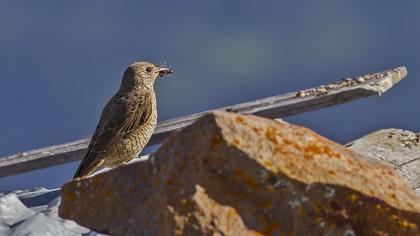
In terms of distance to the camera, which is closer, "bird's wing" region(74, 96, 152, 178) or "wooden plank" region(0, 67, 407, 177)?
"wooden plank" region(0, 67, 407, 177)

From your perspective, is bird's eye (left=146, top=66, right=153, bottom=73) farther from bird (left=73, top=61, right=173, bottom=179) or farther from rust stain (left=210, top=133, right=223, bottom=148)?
rust stain (left=210, top=133, right=223, bottom=148)

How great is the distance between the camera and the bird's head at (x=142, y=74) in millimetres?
10541

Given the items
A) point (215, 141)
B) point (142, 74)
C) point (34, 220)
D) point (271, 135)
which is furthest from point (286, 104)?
point (142, 74)

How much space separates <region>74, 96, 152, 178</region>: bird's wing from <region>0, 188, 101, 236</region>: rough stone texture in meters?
3.07

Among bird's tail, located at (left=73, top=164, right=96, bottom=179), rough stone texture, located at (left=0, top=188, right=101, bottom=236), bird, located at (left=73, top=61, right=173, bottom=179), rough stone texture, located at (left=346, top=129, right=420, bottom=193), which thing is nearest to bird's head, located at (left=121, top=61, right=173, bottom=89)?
bird, located at (left=73, top=61, right=173, bottom=179)

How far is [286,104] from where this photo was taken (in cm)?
652

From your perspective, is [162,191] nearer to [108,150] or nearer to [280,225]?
[280,225]

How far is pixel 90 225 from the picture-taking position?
13.7ft

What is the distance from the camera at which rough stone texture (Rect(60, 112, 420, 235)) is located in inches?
147

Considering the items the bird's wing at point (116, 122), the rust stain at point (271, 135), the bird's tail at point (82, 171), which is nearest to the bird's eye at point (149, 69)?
the bird's wing at point (116, 122)

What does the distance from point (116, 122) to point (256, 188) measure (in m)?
6.08

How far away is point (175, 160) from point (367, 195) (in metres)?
0.73

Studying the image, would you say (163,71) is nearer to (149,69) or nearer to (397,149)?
(149,69)

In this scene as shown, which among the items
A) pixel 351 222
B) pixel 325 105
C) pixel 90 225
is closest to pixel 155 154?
pixel 90 225
